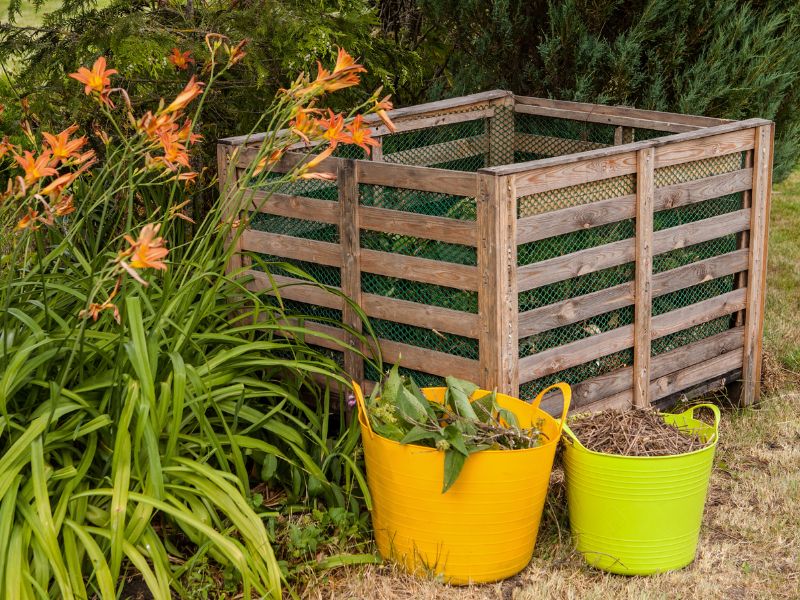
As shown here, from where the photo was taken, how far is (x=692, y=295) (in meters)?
4.23

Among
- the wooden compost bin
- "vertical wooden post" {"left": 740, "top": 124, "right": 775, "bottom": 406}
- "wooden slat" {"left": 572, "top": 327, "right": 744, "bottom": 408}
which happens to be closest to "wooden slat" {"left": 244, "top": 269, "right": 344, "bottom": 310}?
the wooden compost bin

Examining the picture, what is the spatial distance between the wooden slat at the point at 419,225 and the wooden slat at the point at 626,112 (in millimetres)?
1412

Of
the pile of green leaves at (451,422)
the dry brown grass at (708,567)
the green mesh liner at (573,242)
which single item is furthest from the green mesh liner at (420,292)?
the dry brown grass at (708,567)

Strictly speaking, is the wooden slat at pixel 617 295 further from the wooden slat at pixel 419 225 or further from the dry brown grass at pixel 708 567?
the dry brown grass at pixel 708 567

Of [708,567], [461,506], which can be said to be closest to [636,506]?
[708,567]

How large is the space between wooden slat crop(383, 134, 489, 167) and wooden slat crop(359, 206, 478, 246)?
92 cm

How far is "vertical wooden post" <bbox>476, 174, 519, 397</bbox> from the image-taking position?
10.9ft

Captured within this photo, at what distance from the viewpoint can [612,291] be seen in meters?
3.80

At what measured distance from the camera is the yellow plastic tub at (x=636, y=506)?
3.17 m

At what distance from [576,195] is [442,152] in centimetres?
119

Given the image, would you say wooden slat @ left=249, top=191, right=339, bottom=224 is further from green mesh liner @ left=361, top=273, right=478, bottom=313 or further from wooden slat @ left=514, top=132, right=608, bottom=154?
wooden slat @ left=514, top=132, right=608, bottom=154

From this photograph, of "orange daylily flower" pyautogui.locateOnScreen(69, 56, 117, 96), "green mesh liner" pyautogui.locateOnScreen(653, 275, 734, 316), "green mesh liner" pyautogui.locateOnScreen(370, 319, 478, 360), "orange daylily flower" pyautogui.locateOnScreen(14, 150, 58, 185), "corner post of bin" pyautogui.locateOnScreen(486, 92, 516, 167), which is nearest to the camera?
"orange daylily flower" pyautogui.locateOnScreen(14, 150, 58, 185)

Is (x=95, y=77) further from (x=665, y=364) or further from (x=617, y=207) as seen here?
(x=665, y=364)

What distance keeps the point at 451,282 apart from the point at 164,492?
1119 mm
